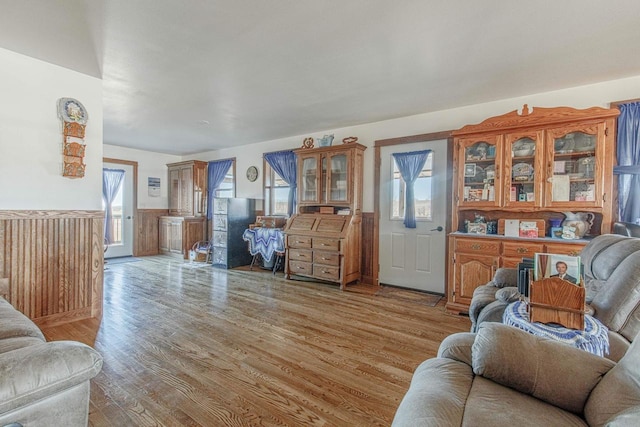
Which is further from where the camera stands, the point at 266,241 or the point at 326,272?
the point at 266,241

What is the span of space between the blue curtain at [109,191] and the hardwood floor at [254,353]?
2837 mm

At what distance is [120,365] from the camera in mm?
2195

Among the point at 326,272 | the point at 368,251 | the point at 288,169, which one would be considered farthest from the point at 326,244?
the point at 288,169

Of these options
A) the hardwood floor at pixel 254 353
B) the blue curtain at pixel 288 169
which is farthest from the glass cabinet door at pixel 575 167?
the blue curtain at pixel 288 169

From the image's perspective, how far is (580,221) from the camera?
3096 millimetres

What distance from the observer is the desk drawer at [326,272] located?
439 centimetres

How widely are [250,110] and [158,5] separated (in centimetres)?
214

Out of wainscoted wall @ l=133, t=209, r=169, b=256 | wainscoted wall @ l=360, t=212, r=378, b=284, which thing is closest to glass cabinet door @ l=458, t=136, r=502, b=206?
wainscoted wall @ l=360, t=212, r=378, b=284

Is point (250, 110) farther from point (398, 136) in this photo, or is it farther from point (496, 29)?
point (496, 29)

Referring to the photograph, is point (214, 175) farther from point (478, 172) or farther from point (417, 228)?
point (478, 172)

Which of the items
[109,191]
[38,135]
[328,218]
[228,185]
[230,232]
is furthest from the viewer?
[228,185]

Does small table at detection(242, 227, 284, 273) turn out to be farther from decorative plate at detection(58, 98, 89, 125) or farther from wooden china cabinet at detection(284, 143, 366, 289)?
decorative plate at detection(58, 98, 89, 125)

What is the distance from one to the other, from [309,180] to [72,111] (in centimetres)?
306

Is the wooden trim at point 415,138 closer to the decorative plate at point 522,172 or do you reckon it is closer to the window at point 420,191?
the window at point 420,191
